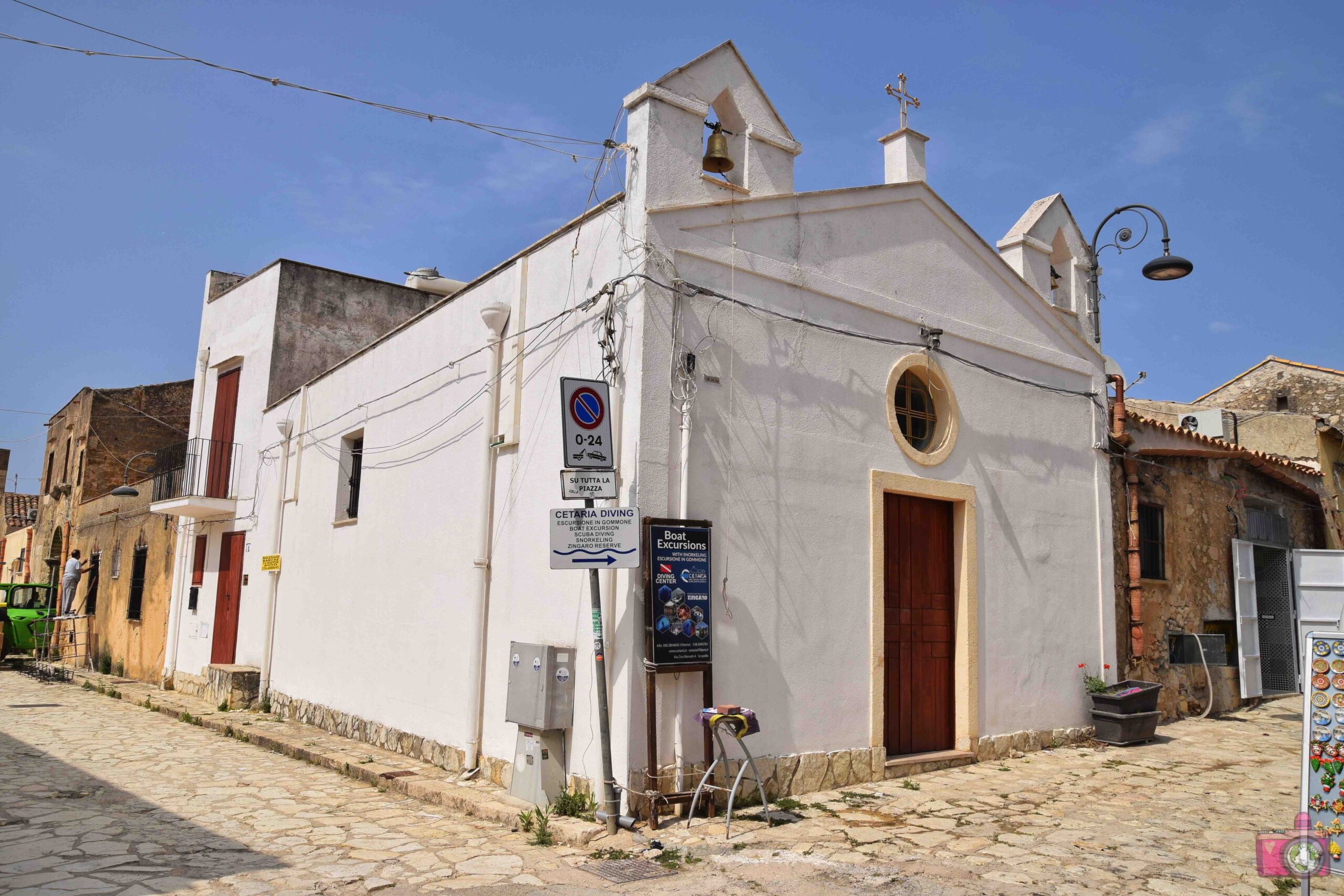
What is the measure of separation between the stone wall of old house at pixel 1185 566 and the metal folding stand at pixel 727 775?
6.10 metres

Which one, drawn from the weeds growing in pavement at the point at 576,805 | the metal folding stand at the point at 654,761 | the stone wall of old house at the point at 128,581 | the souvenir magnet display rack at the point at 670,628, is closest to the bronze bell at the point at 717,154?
Result: the souvenir magnet display rack at the point at 670,628

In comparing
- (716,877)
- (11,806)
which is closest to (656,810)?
(716,877)

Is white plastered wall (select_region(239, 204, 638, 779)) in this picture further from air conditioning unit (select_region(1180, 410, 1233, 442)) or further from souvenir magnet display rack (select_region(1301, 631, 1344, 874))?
air conditioning unit (select_region(1180, 410, 1233, 442))

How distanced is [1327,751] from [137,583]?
61.1ft

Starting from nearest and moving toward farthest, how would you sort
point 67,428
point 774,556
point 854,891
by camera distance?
point 854,891 → point 774,556 → point 67,428

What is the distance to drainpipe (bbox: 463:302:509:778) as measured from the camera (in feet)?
26.5

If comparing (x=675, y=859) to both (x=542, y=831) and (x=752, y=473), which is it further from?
(x=752, y=473)

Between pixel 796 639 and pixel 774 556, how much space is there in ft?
2.28

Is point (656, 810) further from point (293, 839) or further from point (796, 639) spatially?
point (293, 839)

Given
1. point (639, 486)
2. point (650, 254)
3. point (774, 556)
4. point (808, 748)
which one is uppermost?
point (650, 254)

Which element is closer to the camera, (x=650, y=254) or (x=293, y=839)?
(x=293, y=839)

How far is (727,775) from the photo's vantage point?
6.62 meters

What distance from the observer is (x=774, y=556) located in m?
7.57

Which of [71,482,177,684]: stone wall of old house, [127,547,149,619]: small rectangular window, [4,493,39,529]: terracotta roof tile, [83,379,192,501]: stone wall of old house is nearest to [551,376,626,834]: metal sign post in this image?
[71,482,177,684]: stone wall of old house
